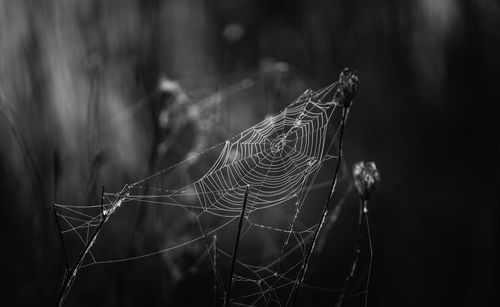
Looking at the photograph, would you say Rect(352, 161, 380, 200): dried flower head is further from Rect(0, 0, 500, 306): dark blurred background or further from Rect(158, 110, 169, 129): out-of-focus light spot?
Rect(158, 110, 169, 129): out-of-focus light spot

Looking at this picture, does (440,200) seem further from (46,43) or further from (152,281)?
(46,43)

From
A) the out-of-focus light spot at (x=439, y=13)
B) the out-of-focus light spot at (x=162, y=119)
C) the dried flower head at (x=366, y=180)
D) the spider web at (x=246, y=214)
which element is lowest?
the spider web at (x=246, y=214)

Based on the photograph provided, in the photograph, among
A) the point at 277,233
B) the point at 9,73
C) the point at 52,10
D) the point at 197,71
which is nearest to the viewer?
the point at 9,73

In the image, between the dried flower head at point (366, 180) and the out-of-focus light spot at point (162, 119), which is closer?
the dried flower head at point (366, 180)

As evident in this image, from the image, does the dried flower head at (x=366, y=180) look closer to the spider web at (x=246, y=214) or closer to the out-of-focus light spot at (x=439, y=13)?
the spider web at (x=246, y=214)

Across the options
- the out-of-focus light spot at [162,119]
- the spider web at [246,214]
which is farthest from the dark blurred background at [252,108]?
the spider web at [246,214]

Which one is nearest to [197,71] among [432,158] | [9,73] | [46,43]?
[46,43]

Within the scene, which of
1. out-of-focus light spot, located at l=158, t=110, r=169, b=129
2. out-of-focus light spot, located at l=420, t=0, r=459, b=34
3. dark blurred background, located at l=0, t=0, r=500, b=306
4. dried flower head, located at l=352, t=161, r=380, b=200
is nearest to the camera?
dried flower head, located at l=352, t=161, r=380, b=200

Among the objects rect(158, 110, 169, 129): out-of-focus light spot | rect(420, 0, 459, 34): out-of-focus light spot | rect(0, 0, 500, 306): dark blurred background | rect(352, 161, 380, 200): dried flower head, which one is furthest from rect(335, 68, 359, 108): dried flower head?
rect(420, 0, 459, 34): out-of-focus light spot
